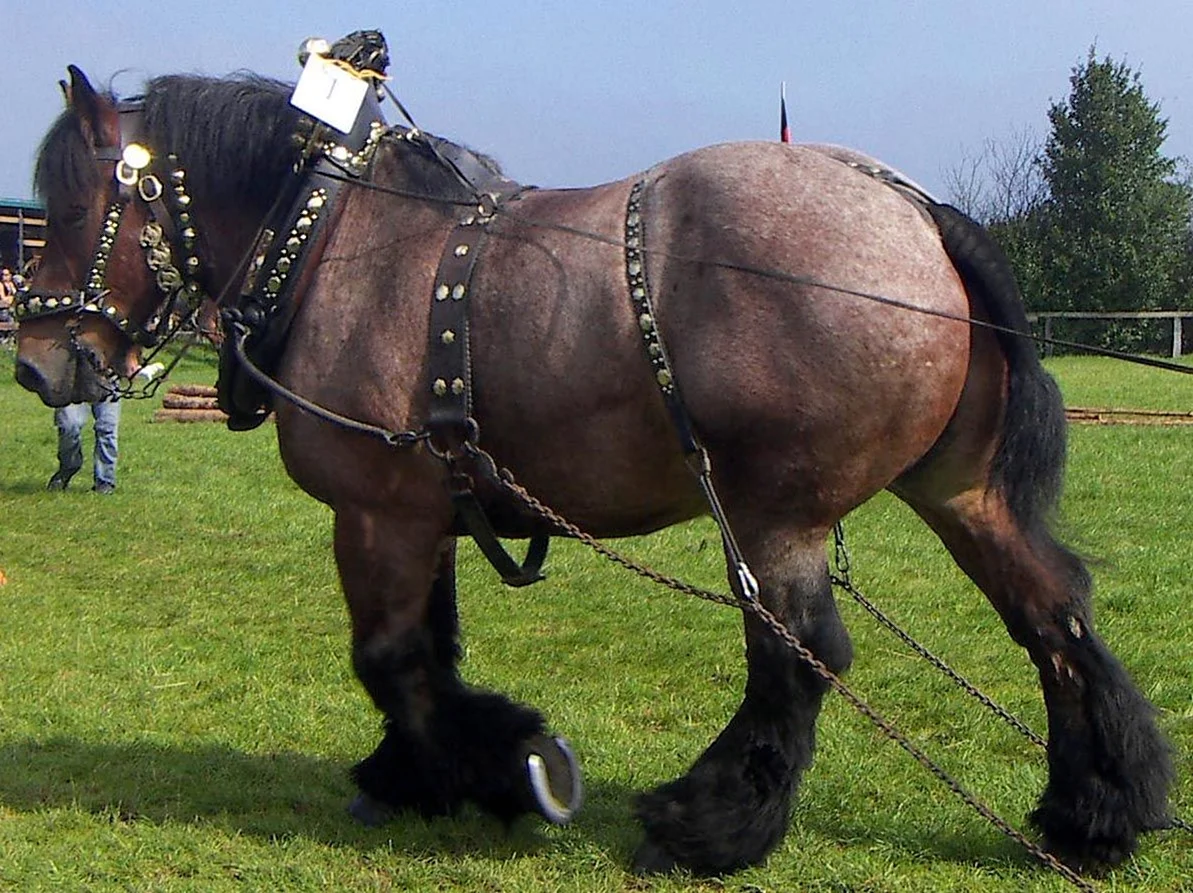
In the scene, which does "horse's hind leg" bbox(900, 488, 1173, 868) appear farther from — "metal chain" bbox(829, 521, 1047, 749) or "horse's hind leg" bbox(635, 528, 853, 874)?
"horse's hind leg" bbox(635, 528, 853, 874)

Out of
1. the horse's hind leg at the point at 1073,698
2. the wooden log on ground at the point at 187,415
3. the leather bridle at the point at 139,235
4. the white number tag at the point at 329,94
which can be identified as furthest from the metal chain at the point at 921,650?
the wooden log on ground at the point at 187,415

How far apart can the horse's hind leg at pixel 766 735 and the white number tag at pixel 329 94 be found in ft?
5.44

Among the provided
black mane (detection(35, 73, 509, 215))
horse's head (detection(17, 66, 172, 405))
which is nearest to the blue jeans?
horse's head (detection(17, 66, 172, 405))

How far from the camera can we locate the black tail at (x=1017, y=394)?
325 cm

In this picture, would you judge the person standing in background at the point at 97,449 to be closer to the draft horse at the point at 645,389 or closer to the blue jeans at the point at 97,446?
the blue jeans at the point at 97,446

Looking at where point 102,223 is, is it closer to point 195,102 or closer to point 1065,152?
point 195,102

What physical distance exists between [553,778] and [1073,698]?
150 centimetres

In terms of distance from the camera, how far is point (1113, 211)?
32.6 meters

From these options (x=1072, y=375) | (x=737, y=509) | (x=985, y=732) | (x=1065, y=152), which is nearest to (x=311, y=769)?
(x=737, y=509)

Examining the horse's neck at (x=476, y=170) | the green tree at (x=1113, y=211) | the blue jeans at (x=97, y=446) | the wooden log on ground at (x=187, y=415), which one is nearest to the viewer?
the horse's neck at (x=476, y=170)

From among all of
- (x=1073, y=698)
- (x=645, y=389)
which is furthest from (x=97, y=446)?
(x=1073, y=698)

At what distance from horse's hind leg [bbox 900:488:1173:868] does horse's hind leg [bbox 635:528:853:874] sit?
56 cm

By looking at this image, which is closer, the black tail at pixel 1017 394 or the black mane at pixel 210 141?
the black tail at pixel 1017 394

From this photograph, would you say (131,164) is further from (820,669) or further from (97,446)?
(97,446)
